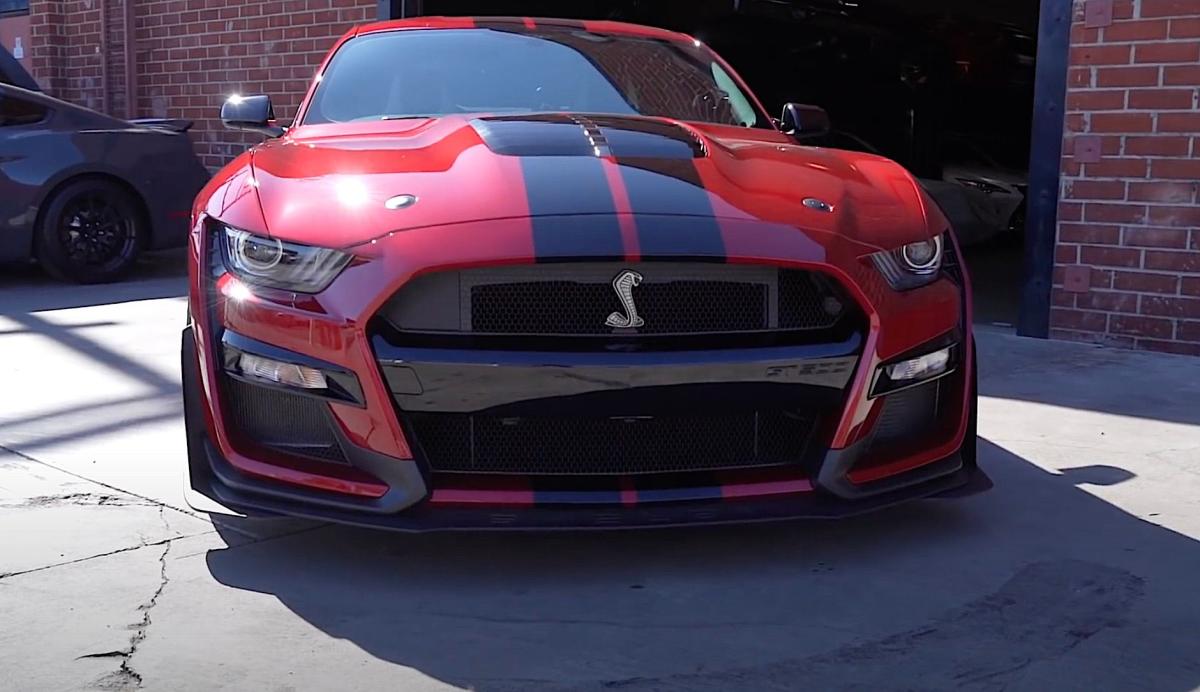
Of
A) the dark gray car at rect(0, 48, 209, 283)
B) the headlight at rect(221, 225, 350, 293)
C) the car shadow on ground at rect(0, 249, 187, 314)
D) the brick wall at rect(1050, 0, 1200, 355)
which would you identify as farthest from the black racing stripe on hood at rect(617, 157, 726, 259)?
the dark gray car at rect(0, 48, 209, 283)

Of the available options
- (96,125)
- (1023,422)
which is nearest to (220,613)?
(1023,422)

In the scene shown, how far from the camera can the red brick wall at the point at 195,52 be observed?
9898mm

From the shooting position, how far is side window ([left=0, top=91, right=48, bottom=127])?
7602mm

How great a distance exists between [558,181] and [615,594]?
2.99 feet

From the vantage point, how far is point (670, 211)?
9.24 ft

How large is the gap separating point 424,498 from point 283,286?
21.4 inches

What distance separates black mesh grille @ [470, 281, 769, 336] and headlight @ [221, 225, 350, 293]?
31 centimetres

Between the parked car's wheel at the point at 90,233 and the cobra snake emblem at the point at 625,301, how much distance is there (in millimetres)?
5964

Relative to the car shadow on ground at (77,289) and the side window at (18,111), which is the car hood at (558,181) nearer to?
the car shadow on ground at (77,289)

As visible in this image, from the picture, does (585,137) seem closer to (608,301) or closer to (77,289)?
(608,301)

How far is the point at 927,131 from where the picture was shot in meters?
13.5

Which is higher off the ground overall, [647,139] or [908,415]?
[647,139]

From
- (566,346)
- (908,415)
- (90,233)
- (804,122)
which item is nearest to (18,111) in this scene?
(90,233)

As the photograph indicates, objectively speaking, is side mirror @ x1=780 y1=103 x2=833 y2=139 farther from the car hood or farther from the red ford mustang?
the red ford mustang
